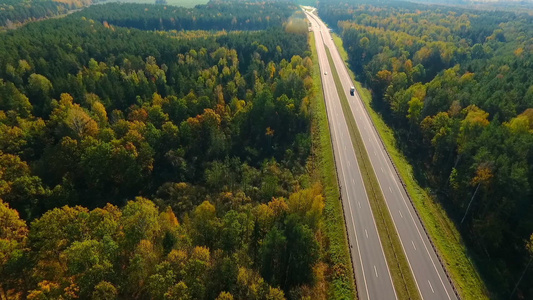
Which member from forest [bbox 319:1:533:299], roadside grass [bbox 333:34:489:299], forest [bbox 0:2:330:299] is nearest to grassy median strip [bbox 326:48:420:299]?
roadside grass [bbox 333:34:489:299]

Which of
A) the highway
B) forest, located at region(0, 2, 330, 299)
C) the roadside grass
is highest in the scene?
forest, located at region(0, 2, 330, 299)

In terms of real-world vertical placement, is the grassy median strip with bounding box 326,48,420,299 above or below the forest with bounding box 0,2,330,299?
below

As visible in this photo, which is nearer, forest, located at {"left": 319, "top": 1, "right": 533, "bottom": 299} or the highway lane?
the highway lane

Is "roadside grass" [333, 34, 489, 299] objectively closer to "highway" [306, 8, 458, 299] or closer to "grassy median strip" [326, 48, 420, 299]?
"highway" [306, 8, 458, 299]

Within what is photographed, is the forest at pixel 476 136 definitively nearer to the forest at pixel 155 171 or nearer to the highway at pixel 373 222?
the highway at pixel 373 222

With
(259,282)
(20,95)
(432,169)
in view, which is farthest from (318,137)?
(20,95)

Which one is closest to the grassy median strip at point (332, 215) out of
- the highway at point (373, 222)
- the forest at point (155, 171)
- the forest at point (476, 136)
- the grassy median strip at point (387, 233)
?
the highway at point (373, 222)
